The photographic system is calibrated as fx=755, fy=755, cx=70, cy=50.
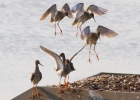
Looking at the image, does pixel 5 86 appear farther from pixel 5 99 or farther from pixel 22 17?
pixel 22 17

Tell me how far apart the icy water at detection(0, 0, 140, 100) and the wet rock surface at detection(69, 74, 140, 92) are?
1.84m

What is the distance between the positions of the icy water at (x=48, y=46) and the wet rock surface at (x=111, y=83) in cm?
184

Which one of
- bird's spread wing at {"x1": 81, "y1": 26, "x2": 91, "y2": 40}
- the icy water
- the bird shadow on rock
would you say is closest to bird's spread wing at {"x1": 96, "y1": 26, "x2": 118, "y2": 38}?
bird's spread wing at {"x1": 81, "y1": 26, "x2": 91, "y2": 40}

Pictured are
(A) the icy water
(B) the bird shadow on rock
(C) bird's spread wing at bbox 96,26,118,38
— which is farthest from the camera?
(A) the icy water

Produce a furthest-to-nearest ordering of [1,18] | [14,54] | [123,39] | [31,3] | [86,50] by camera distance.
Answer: [31,3] < [1,18] < [123,39] < [86,50] < [14,54]

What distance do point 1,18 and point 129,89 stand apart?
38.3ft

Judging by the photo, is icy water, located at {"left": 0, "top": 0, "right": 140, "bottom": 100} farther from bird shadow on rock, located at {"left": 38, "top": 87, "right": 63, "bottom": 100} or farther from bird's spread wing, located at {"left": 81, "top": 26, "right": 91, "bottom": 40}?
bird shadow on rock, located at {"left": 38, "top": 87, "right": 63, "bottom": 100}

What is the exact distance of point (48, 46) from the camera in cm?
1814

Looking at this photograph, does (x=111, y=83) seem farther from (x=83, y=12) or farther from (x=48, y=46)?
(x=48, y=46)

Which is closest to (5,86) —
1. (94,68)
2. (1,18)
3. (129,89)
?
(94,68)

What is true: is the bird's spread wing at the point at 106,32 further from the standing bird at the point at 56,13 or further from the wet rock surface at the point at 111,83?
the standing bird at the point at 56,13

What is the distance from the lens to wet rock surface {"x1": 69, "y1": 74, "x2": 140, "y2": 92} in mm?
11898

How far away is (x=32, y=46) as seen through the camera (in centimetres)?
1808

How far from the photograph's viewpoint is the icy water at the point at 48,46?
15213mm
